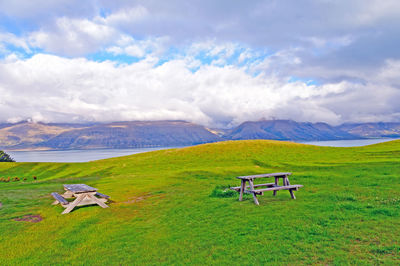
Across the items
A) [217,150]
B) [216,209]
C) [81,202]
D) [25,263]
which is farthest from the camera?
[217,150]

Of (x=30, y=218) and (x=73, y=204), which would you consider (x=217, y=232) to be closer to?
(x=73, y=204)

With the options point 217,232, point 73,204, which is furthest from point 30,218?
point 217,232

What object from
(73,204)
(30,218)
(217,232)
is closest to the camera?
(217,232)

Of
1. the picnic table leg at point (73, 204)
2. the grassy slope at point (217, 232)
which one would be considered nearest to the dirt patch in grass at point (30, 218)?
the grassy slope at point (217, 232)

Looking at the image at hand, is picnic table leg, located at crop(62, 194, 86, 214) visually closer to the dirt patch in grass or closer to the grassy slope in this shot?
the grassy slope

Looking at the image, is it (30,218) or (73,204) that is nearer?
(30,218)

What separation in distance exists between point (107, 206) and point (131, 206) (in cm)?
182

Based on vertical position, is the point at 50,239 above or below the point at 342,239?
below

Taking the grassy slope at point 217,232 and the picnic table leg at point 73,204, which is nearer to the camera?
the grassy slope at point 217,232

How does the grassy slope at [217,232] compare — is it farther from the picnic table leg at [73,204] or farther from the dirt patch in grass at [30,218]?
the dirt patch in grass at [30,218]

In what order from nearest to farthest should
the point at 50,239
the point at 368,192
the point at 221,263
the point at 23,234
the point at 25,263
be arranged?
the point at 221,263 → the point at 25,263 → the point at 50,239 → the point at 23,234 → the point at 368,192

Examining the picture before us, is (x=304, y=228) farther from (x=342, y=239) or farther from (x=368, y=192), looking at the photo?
(x=368, y=192)

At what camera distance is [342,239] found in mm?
9203

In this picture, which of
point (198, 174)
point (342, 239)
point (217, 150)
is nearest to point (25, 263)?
point (342, 239)
